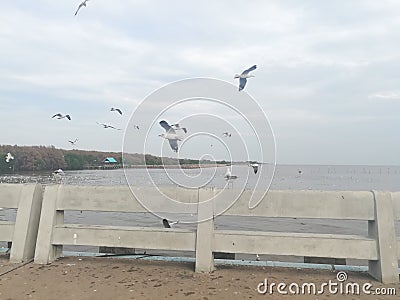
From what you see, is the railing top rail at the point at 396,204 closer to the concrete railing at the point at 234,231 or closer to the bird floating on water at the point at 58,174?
the concrete railing at the point at 234,231

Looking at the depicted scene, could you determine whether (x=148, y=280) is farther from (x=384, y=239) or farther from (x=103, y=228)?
(x=384, y=239)

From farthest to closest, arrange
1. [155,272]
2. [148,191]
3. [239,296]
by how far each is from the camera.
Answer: [148,191] → [155,272] → [239,296]

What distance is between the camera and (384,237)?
477cm

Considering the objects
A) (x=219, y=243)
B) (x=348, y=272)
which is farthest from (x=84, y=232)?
(x=348, y=272)

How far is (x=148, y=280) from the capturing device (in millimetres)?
4703

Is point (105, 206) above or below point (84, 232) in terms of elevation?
above

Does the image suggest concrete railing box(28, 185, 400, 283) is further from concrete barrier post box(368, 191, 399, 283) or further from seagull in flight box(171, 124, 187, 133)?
seagull in flight box(171, 124, 187, 133)

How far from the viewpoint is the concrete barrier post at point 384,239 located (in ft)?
15.3

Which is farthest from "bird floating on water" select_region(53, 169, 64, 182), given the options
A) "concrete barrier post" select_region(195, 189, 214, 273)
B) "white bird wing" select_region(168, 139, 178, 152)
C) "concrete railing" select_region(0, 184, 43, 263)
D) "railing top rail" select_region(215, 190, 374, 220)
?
"railing top rail" select_region(215, 190, 374, 220)

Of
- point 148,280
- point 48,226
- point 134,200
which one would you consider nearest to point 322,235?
point 148,280

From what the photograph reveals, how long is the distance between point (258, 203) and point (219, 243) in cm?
75

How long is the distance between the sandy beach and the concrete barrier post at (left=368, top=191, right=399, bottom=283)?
135 mm

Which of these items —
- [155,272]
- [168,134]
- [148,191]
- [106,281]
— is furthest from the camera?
[168,134]

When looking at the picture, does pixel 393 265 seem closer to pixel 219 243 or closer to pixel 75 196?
pixel 219 243
